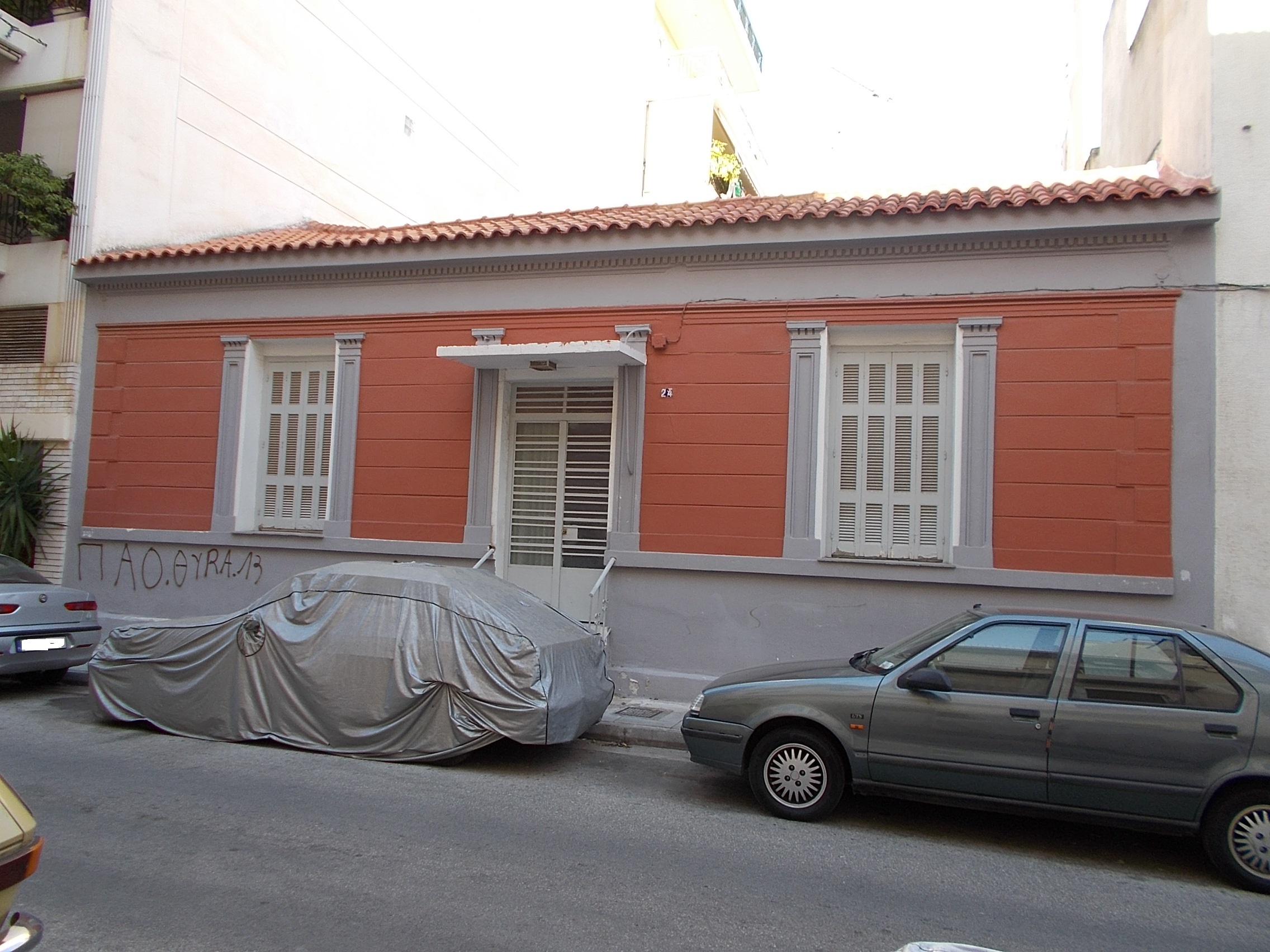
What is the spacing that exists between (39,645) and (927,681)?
8.40 metres

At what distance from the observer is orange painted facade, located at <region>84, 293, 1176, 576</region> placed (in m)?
8.87

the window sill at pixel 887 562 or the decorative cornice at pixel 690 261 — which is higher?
the decorative cornice at pixel 690 261

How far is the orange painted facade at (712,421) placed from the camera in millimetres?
8867

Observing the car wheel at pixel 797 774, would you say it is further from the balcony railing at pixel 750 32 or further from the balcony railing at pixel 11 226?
the balcony railing at pixel 750 32

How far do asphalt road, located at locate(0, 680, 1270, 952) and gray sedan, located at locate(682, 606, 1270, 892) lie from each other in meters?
0.31

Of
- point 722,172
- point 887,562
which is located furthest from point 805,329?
point 722,172

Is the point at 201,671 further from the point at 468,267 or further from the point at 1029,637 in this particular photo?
the point at 1029,637

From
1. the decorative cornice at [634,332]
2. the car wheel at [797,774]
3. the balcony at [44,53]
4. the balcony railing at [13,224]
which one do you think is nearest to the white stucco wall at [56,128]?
the balcony at [44,53]

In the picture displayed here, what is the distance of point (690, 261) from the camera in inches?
404

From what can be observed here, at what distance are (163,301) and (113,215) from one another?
1.61 metres

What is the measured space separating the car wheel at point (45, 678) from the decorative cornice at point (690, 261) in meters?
5.14

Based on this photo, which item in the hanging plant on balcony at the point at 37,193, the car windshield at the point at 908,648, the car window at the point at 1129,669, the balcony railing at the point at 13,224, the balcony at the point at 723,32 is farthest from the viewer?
the balcony at the point at 723,32

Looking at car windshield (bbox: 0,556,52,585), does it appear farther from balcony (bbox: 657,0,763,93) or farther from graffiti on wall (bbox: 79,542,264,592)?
balcony (bbox: 657,0,763,93)

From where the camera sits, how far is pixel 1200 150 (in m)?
9.23
